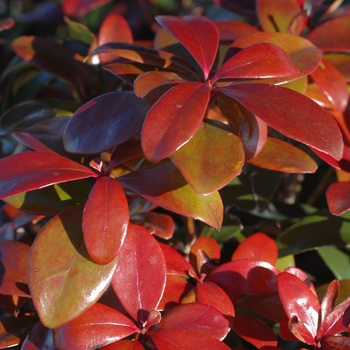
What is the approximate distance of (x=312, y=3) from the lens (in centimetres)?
100

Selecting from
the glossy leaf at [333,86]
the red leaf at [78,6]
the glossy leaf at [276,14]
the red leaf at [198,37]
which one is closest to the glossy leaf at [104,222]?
the red leaf at [198,37]

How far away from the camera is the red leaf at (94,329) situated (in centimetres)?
57

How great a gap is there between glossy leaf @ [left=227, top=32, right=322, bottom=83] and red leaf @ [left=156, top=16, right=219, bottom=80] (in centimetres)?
5

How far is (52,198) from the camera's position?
667 millimetres

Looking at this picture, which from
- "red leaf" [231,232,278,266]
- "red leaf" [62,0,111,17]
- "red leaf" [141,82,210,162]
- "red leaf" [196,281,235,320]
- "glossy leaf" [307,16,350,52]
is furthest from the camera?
"red leaf" [62,0,111,17]

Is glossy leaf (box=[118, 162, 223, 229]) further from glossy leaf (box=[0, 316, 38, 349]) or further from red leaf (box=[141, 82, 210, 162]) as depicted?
glossy leaf (box=[0, 316, 38, 349])

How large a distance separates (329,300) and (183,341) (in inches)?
7.4

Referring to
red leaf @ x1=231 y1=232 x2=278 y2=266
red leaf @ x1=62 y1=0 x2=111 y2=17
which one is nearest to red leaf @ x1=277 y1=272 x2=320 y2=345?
red leaf @ x1=231 y1=232 x2=278 y2=266

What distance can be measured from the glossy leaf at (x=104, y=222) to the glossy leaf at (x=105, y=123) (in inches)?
2.2

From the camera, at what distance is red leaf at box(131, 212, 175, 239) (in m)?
0.70

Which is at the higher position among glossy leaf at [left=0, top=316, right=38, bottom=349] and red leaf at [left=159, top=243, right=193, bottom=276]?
red leaf at [left=159, top=243, right=193, bottom=276]

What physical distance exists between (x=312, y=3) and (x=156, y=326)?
70 cm

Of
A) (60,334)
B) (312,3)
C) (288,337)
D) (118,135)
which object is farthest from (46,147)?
(312,3)

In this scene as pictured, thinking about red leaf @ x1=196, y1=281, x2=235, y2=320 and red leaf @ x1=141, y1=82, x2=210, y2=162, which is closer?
red leaf @ x1=141, y1=82, x2=210, y2=162
